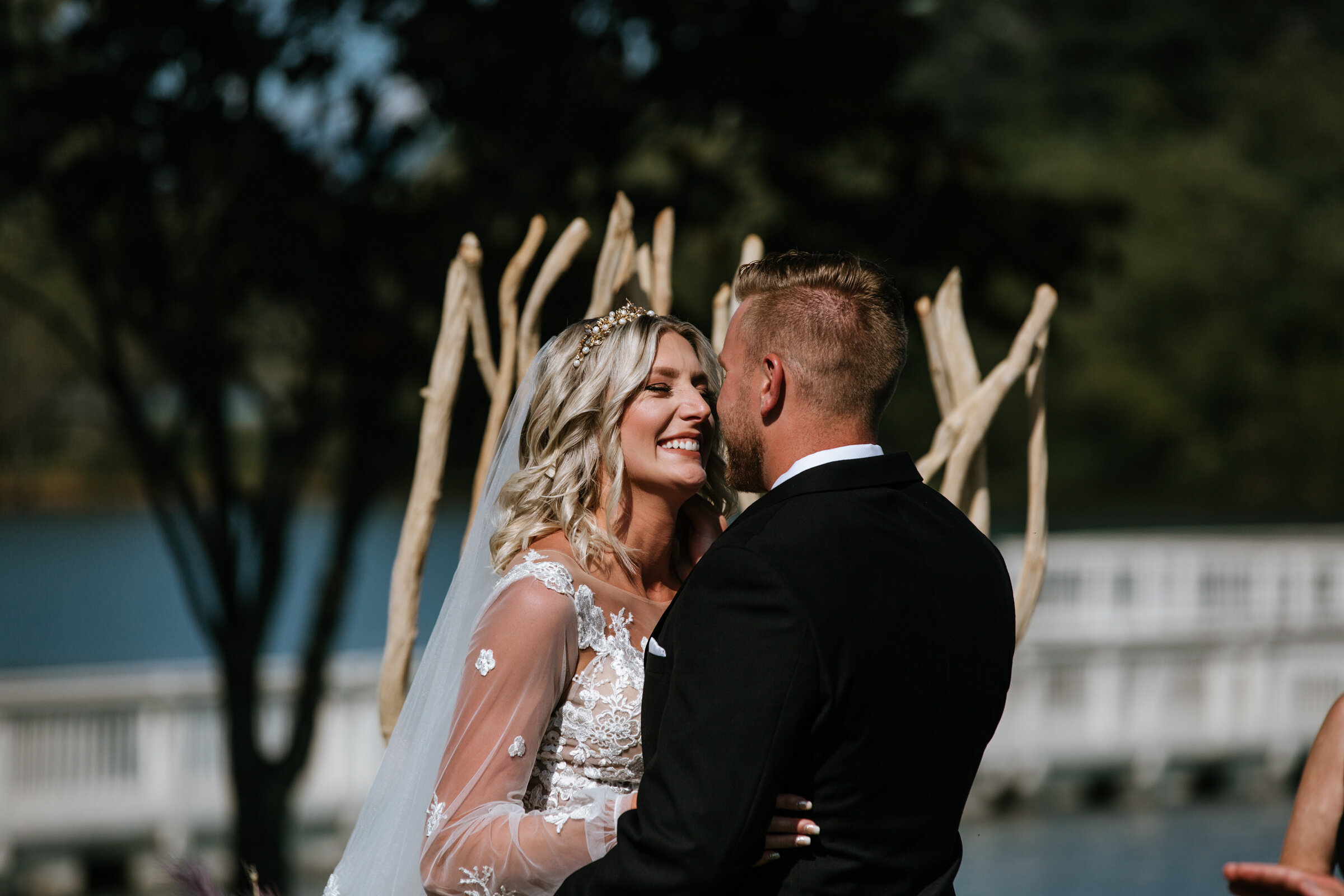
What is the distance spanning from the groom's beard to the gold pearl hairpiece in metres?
0.58

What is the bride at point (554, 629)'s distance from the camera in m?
2.44

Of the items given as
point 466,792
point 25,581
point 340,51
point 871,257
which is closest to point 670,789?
point 466,792

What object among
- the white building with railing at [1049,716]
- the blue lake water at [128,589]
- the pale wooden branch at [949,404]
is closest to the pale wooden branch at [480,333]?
the pale wooden branch at [949,404]

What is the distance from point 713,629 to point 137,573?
3753 centimetres

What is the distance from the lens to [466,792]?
244cm

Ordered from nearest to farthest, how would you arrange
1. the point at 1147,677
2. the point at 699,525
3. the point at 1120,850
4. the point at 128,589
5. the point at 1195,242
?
the point at 699,525 → the point at 1120,850 → the point at 1147,677 → the point at 128,589 → the point at 1195,242

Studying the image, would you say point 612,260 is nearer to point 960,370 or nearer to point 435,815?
point 960,370

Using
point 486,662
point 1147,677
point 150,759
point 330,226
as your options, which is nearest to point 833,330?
point 486,662

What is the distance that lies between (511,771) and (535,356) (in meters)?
1.16

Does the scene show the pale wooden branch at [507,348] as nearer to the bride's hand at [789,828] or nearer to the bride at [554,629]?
the bride at [554,629]

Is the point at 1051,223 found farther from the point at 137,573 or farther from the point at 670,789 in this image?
the point at 137,573

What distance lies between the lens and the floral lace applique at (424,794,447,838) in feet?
8.12

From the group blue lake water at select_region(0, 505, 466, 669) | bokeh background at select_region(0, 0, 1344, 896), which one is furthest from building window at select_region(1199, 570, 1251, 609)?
blue lake water at select_region(0, 505, 466, 669)

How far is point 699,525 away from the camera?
305 centimetres
